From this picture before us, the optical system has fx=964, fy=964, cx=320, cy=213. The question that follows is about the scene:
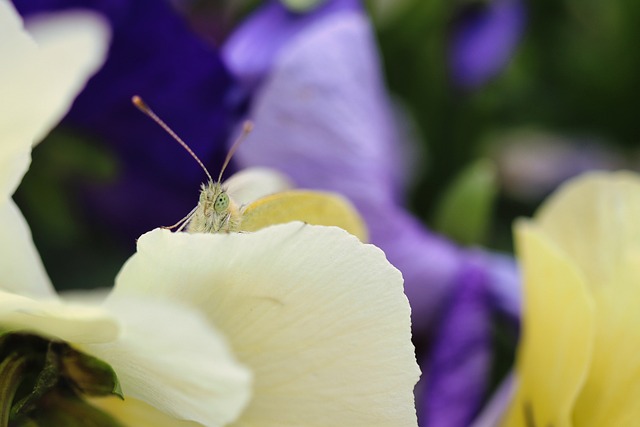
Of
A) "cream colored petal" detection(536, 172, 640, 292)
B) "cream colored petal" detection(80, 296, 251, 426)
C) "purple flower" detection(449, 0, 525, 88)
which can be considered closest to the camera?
"cream colored petal" detection(80, 296, 251, 426)

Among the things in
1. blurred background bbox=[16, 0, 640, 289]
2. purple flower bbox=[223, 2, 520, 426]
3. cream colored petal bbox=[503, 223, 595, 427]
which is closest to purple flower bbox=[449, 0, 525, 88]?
blurred background bbox=[16, 0, 640, 289]

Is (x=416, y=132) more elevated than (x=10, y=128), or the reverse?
(x=10, y=128)

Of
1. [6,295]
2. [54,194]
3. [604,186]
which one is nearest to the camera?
[6,295]

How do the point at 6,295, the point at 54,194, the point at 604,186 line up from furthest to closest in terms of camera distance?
1. the point at 54,194
2. the point at 604,186
3. the point at 6,295

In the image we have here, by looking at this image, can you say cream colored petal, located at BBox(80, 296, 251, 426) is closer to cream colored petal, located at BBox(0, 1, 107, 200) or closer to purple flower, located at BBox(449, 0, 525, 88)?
cream colored petal, located at BBox(0, 1, 107, 200)

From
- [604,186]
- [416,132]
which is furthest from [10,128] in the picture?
[416,132]

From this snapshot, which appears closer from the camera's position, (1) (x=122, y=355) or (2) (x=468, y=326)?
(1) (x=122, y=355)

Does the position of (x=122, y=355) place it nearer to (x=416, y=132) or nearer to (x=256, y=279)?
(x=256, y=279)
